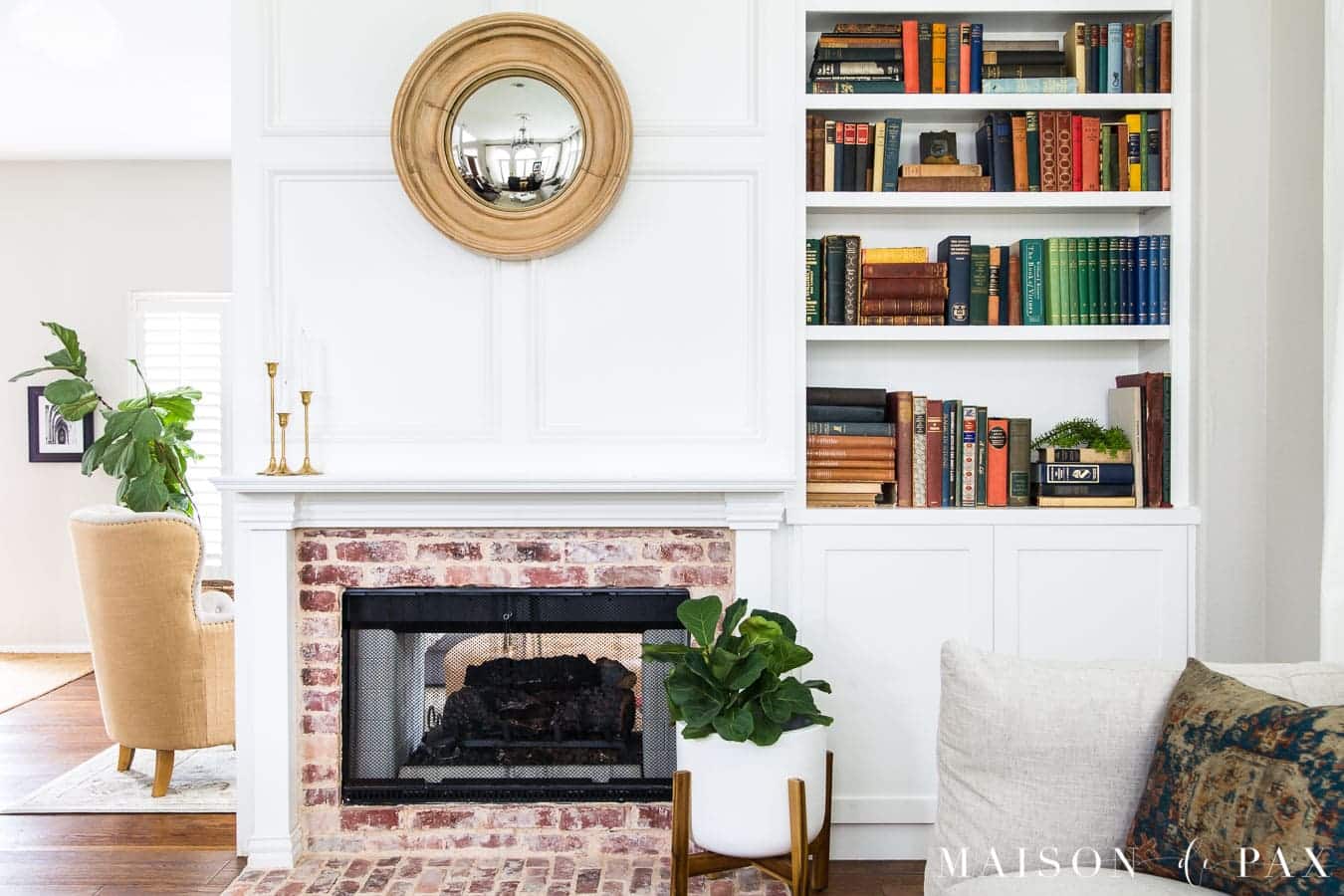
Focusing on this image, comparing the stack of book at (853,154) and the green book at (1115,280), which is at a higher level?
the stack of book at (853,154)

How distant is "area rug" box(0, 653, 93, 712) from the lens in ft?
16.0

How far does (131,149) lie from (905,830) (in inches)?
209

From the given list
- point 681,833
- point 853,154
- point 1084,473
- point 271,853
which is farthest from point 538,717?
point 853,154

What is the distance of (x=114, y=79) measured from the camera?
14.9 feet

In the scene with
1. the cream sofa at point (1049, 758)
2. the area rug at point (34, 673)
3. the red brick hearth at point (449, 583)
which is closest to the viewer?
the cream sofa at point (1049, 758)

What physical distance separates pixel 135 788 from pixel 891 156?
3199 mm

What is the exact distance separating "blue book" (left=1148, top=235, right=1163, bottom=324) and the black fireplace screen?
1.56 meters

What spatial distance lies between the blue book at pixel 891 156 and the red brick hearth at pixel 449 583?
3.56 ft

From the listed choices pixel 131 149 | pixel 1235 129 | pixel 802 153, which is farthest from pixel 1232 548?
pixel 131 149

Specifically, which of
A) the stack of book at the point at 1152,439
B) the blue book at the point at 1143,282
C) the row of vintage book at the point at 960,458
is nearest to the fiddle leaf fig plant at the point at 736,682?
the row of vintage book at the point at 960,458

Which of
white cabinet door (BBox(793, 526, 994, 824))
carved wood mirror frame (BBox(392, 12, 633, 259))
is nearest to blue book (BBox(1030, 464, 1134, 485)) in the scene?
white cabinet door (BBox(793, 526, 994, 824))

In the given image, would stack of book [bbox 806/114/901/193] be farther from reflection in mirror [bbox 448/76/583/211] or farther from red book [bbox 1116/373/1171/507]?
red book [bbox 1116/373/1171/507]

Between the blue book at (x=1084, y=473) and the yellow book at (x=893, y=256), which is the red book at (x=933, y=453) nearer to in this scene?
the blue book at (x=1084, y=473)

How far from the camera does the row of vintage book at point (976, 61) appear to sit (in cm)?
294
